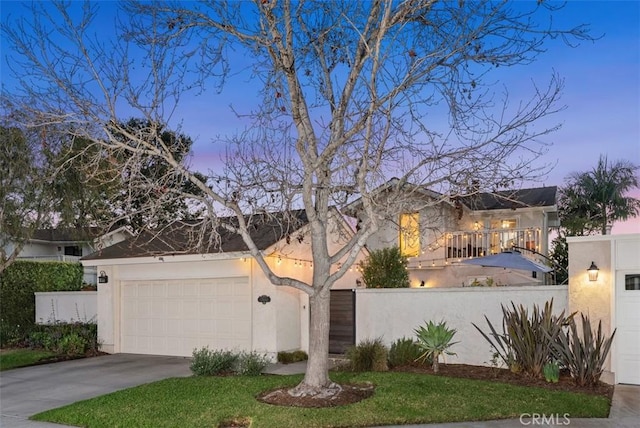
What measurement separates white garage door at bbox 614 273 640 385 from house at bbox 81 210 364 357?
5.98m

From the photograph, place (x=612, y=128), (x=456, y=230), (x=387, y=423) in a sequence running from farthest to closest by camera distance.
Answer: (x=456, y=230), (x=612, y=128), (x=387, y=423)

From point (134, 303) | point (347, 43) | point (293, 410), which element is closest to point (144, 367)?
point (134, 303)

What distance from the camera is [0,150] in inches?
607

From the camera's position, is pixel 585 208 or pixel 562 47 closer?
pixel 562 47

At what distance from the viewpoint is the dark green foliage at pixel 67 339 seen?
16.1 metres

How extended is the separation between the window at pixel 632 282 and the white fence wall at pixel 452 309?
112 centimetres

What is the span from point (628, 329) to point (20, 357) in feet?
47.0

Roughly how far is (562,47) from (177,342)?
11669 millimetres

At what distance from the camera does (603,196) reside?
26.5m

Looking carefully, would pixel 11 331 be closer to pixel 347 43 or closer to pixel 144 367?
pixel 144 367

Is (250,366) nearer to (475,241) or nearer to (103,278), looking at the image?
(103,278)

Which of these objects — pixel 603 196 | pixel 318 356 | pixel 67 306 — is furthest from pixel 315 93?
pixel 603 196

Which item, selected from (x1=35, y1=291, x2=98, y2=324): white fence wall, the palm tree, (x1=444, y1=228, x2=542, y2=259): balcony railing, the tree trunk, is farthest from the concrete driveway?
the palm tree

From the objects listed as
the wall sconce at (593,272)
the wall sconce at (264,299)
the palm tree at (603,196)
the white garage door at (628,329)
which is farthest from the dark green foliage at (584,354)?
the palm tree at (603,196)
